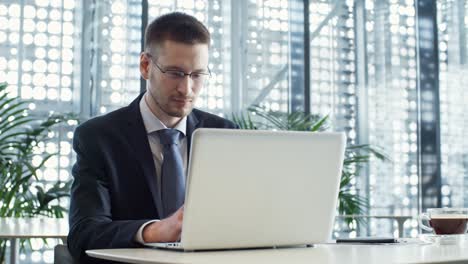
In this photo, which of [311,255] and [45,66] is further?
[45,66]

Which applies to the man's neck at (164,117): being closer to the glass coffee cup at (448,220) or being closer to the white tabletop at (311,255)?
the white tabletop at (311,255)

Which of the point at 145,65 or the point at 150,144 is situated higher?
the point at 145,65

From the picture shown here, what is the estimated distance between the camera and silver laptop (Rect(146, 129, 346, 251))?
1.60 m

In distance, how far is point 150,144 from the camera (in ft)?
7.45

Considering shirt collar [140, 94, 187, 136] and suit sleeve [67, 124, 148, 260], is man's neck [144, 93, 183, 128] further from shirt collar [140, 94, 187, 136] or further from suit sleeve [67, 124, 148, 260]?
suit sleeve [67, 124, 148, 260]

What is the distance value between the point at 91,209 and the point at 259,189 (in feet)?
1.89

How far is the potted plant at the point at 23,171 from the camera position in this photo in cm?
467

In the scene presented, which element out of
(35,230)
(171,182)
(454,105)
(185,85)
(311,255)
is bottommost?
(35,230)

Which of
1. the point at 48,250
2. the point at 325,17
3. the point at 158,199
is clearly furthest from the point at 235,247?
the point at 325,17

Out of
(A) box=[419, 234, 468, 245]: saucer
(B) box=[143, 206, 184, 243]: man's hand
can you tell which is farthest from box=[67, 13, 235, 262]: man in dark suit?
(A) box=[419, 234, 468, 245]: saucer

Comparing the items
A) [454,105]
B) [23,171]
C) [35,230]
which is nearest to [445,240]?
[35,230]

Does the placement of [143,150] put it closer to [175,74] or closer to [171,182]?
[171,182]

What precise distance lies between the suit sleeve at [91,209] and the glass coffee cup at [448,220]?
30.9 inches

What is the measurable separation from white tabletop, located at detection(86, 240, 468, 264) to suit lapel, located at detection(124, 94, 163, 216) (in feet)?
1.38
